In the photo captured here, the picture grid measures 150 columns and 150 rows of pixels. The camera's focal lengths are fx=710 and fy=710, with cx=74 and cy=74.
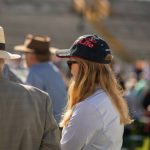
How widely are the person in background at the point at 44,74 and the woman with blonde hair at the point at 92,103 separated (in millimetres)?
2060

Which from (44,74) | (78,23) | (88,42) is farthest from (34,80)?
(78,23)

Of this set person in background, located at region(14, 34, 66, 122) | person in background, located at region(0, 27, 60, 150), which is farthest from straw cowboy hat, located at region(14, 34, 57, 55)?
person in background, located at region(0, 27, 60, 150)

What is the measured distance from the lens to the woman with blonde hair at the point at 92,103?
160 inches

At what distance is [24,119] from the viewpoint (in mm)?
3734

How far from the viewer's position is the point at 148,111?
39.7 ft

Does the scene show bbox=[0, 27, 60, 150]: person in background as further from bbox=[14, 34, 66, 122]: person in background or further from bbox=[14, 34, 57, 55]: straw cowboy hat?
bbox=[14, 34, 57, 55]: straw cowboy hat

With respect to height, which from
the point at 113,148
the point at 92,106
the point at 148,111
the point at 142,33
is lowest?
the point at 142,33

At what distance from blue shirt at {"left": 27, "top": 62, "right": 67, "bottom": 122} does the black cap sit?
2217mm

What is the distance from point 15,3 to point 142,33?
278 inches

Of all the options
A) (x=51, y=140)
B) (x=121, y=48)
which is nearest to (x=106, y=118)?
(x=51, y=140)

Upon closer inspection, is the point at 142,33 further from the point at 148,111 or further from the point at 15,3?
the point at 148,111

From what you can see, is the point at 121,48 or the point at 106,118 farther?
the point at 121,48

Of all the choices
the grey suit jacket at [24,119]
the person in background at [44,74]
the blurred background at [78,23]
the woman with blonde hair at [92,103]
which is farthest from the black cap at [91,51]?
the blurred background at [78,23]

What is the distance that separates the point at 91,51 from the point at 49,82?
2435 mm
